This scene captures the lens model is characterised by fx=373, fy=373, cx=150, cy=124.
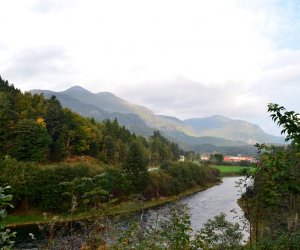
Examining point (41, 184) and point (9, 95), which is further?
point (9, 95)

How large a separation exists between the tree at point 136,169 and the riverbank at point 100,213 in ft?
14.9

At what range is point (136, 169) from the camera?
8994 centimetres

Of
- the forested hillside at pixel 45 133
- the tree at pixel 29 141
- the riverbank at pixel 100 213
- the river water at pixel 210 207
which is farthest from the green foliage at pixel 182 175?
the tree at pixel 29 141

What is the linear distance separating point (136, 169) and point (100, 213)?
7650cm

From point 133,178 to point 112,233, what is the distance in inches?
3025

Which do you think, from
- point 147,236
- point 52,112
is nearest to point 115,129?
point 52,112

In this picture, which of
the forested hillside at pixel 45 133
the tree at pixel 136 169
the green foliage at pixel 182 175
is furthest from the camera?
the green foliage at pixel 182 175

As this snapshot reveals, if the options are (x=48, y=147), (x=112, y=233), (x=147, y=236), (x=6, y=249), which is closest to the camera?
(x=6, y=249)

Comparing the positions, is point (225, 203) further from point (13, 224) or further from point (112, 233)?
point (112, 233)

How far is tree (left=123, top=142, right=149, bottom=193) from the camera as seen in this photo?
8812cm

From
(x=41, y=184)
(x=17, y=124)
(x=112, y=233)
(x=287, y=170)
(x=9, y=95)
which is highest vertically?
(x=9, y=95)

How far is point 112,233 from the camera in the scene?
1196cm

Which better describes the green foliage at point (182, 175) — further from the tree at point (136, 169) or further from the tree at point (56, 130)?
the tree at point (56, 130)

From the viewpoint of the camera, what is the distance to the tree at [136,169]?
8812 cm
